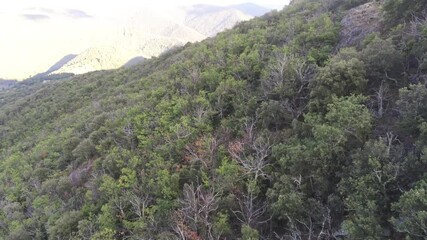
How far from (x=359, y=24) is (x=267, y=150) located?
682 inches

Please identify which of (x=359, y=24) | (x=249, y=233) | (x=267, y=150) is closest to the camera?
(x=249, y=233)

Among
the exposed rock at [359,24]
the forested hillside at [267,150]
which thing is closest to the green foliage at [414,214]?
the forested hillside at [267,150]

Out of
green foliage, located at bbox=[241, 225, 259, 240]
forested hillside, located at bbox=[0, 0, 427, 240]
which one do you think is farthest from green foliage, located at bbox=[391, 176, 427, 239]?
green foliage, located at bbox=[241, 225, 259, 240]

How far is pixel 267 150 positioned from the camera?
76.6 feet

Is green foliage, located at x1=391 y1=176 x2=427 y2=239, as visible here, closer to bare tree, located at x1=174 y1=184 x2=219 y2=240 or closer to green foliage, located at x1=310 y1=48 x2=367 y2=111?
green foliage, located at x1=310 y1=48 x2=367 y2=111

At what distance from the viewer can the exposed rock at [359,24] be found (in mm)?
30462

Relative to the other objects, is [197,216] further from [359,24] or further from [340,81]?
[359,24]

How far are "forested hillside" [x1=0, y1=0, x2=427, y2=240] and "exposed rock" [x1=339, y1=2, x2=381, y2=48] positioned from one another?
166 mm

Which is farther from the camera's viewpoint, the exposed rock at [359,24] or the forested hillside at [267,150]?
the exposed rock at [359,24]

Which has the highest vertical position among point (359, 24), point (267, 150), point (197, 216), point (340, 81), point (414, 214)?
point (359, 24)

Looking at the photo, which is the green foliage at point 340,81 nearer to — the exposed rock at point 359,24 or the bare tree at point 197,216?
the exposed rock at point 359,24

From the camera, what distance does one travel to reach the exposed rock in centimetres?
3046

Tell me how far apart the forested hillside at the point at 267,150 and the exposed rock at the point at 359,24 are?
17cm

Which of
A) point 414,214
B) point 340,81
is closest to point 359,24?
point 340,81
